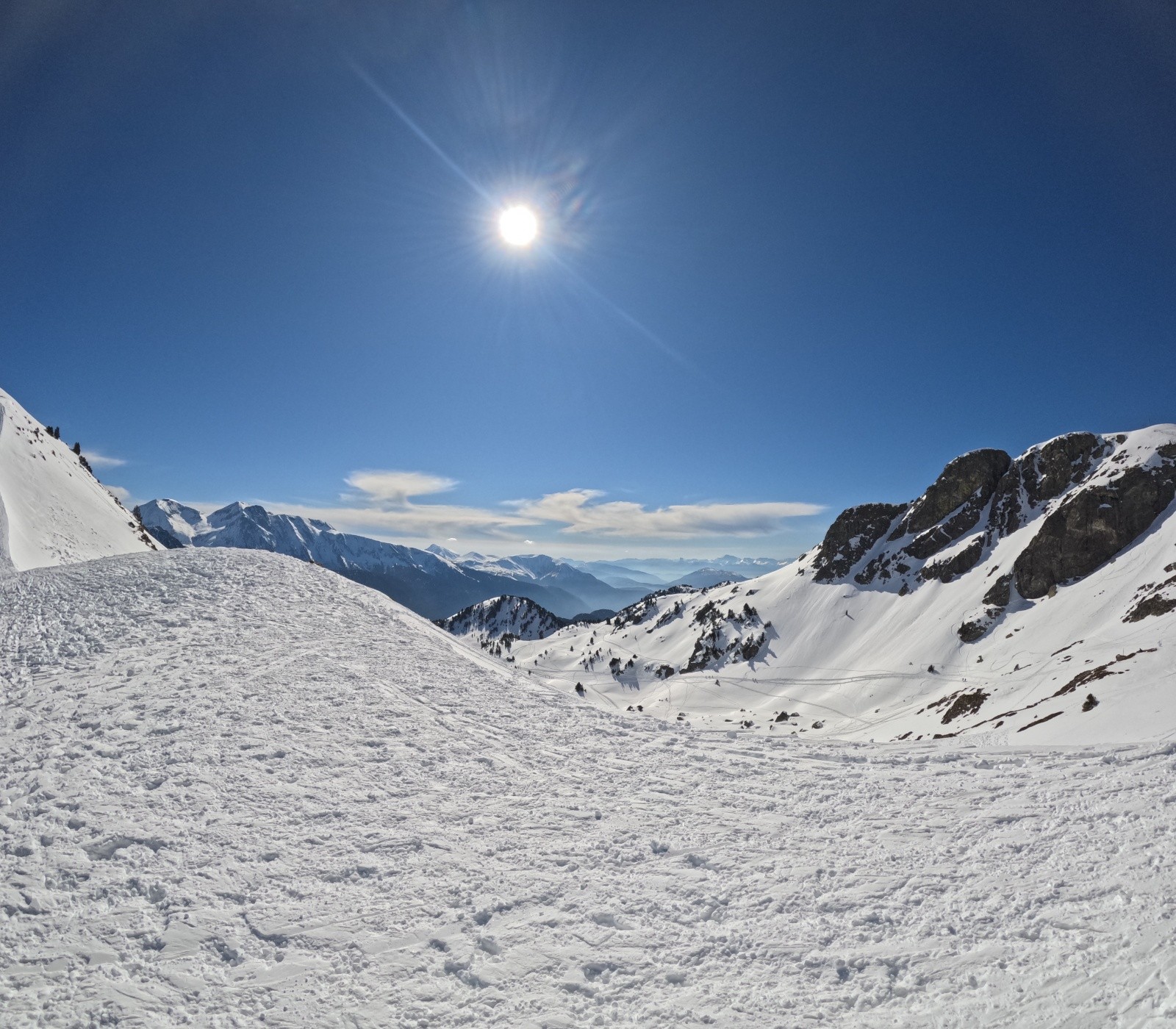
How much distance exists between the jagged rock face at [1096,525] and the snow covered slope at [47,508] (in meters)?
108

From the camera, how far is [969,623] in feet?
245

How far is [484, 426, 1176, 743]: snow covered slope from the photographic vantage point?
3519cm

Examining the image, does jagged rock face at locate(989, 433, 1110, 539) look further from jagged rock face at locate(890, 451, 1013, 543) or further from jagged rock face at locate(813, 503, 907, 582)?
jagged rock face at locate(813, 503, 907, 582)

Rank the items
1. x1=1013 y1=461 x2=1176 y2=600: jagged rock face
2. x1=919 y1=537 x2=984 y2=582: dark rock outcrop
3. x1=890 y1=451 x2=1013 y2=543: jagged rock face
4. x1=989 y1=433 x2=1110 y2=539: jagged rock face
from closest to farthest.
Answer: x1=1013 y1=461 x2=1176 y2=600: jagged rock face, x1=989 y1=433 x2=1110 y2=539: jagged rock face, x1=919 y1=537 x2=984 y2=582: dark rock outcrop, x1=890 y1=451 x2=1013 y2=543: jagged rock face

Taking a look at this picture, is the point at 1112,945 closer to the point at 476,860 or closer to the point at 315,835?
the point at 476,860

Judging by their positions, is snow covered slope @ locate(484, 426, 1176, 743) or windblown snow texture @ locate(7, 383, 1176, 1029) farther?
snow covered slope @ locate(484, 426, 1176, 743)

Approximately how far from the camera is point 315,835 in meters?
8.48

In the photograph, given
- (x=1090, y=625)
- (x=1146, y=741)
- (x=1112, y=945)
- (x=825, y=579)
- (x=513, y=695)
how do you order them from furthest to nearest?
(x=825, y=579)
(x=1090, y=625)
(x=513, y=695)
(x=1146, y=741)
(x=1112, y=945)

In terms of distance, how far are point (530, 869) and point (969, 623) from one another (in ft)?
291

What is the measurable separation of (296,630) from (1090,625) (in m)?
75.9

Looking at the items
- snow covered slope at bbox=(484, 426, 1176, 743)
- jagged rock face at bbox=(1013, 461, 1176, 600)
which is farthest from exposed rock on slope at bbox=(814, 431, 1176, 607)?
snow covered slope at bbox=(484, 426, 1176, 743)

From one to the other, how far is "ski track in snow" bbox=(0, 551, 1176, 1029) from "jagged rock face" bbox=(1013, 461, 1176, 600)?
275 ft

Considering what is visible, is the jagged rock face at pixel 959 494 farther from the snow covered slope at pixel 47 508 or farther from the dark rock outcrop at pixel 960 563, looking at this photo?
the snow covered slope at pixel 47 508

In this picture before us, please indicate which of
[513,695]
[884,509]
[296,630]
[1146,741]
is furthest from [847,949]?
[884,509]
